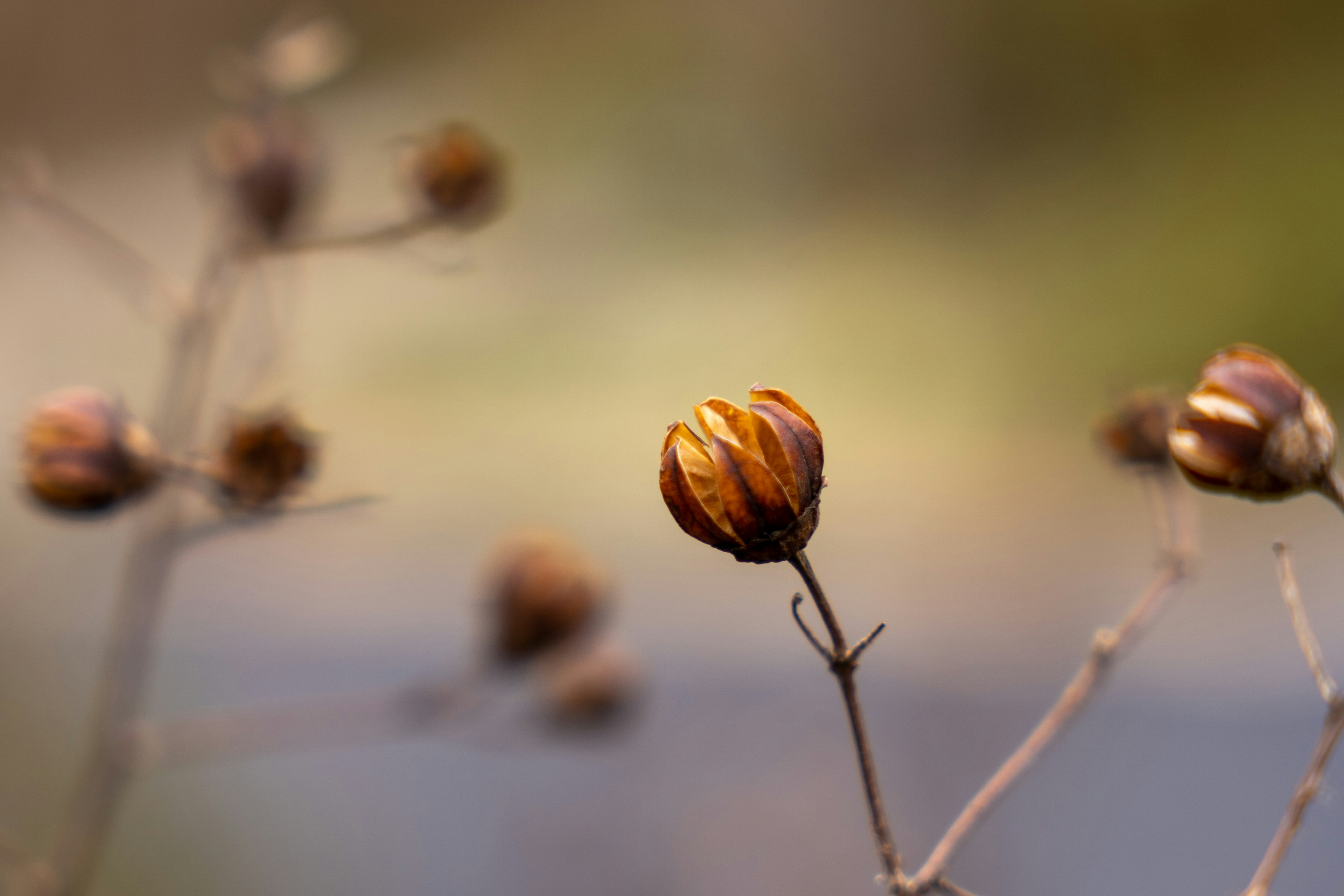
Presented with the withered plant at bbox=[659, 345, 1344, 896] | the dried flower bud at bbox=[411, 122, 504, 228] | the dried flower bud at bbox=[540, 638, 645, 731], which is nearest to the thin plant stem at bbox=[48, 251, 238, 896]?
the dried flower bud at bbox=[411, 122, 504, 228]

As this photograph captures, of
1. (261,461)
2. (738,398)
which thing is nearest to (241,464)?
(261,461)

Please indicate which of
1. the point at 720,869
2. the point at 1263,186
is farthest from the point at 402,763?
the point at 1263,186

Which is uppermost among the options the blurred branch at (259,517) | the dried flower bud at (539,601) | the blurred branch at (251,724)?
the blurred branch at (259,517)

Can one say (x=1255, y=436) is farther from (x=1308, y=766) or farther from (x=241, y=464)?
(x=241, y=464)

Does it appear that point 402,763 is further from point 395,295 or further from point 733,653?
point 395,295

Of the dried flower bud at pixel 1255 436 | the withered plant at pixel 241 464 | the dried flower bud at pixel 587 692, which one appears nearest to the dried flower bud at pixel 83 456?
the withered plant at pixel 241 464

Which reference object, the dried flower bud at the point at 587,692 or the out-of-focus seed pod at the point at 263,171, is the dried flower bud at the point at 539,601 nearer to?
the dried flower bud at the point at 587,692

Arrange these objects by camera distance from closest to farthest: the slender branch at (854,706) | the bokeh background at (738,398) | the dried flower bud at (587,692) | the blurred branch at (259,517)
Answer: the slender branch at (854,706) → the blurred branch at (259,517) → the dried flower bud at (587,692) → the bokeh background at (738,398)
